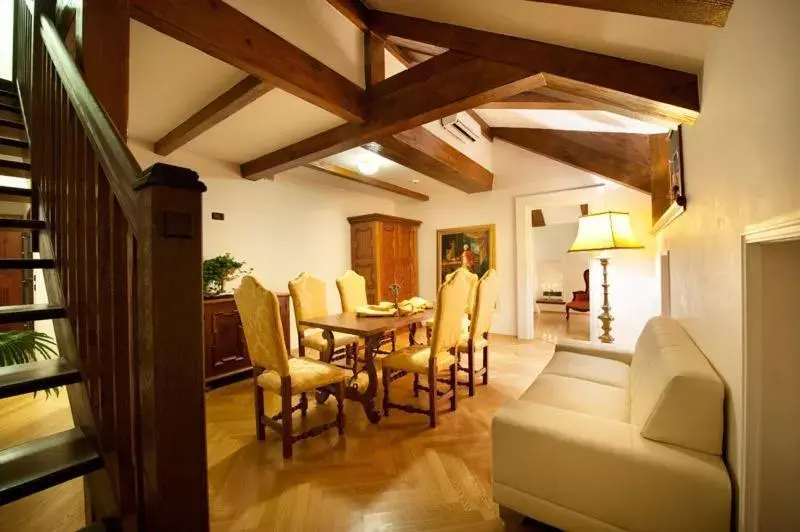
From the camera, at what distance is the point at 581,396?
1.88m

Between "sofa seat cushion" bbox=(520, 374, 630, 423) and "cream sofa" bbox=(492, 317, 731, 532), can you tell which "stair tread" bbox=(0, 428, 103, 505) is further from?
"sofa seat cushion" bbox=(520, 374, 630, 423)

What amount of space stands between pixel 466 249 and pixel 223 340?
3909 mm

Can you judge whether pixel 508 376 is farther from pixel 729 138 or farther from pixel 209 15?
pixel 209 15

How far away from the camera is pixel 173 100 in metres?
2.72

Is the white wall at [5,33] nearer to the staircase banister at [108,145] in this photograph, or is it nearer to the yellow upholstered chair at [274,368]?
the staircase banister at [108,145]

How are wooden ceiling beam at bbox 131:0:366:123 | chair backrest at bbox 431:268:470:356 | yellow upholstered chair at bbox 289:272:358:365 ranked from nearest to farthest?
1. wooden ceiling beam at bbox 131:0:366:123
2. chair backrest at bbox 431:268:470:356
3. yellow upholstered chair at bbox 289:272:358:365

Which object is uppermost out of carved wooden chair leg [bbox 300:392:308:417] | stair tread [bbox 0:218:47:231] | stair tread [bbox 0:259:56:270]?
stair tread [bbox 0:218:47:231]

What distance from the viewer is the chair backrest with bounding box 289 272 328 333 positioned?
325cm

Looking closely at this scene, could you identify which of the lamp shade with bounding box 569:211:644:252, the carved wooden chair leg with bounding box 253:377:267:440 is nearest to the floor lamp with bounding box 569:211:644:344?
the lamp shade with bounding box 569:211:644:252

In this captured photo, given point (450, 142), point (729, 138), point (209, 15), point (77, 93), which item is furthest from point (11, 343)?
point (450, 142)

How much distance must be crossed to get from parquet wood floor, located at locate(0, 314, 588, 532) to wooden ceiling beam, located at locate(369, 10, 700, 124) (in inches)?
80.4

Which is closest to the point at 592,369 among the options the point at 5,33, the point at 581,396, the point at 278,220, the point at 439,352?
the point at 581,396

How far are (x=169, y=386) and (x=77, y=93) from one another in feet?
3.30

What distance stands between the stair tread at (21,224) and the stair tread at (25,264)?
0.24 metres
